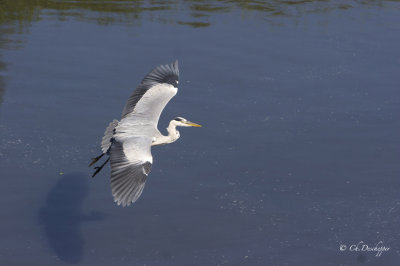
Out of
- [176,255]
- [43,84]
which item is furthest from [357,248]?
[43,84]

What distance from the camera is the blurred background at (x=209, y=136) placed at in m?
7.69

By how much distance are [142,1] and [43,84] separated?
4.87 m

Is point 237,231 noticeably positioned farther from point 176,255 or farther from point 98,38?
point 98,38

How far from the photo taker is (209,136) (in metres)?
9.65

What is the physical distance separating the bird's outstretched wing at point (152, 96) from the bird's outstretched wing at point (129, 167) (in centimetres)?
66

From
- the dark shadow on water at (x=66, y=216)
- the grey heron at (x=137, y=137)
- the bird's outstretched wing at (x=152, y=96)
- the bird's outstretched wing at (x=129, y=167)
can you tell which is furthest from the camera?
the bird's outstretched wing at (x=152, y=96)

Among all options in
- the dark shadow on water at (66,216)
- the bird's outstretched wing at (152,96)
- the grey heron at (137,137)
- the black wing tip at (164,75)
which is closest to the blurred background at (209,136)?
the dark shadow on water at (66,216)

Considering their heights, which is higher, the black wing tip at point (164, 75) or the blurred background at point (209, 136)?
the black wing tip at point (164, 75)

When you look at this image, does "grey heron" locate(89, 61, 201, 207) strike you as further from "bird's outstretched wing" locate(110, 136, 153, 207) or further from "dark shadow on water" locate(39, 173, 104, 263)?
"dark shadow on water" locate(39, 173, 104, 263)

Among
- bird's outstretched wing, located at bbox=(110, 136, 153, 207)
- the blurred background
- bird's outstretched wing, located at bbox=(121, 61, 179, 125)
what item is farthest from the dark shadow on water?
bird's outstretched wing, located at bbox=(121, 61, 179, 125)

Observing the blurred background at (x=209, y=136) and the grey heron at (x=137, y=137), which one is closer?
the grey heron at (x=137, y=137)

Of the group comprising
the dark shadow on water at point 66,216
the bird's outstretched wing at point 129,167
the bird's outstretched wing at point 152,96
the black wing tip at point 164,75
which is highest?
the black wing tip at point 164,75

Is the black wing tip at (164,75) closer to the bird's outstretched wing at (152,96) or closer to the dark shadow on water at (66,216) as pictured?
the bird's outstretched wing at (152,96)

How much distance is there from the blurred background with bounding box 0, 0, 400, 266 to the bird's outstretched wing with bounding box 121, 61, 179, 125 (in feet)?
2.41
